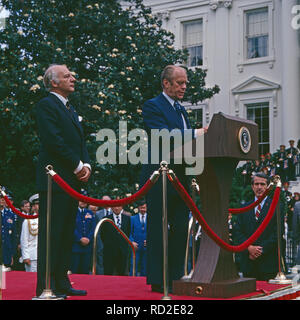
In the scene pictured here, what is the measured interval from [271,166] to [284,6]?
26.0 feet

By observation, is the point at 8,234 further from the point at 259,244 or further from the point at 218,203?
the point at 218,203

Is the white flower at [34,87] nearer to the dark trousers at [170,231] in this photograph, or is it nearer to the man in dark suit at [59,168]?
the man in dark suit at [59,168]

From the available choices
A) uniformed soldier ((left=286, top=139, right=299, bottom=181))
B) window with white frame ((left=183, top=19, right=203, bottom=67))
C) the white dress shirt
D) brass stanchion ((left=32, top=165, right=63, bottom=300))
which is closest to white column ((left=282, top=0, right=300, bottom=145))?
window with white frame ((left=183, top=19, right=203, bottom=67))

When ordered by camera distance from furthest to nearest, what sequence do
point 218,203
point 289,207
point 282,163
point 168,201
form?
1. point 282,163
2. point 289,207
3. point 168,201
4. point 218,203

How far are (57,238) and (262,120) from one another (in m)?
19.7

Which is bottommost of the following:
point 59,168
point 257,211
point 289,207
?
point 289,207

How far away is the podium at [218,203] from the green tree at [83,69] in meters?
9.48

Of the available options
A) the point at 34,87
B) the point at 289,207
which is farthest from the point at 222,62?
the point at 34,87

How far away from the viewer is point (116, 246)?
36.1 feet

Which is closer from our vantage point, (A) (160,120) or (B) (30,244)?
(A) (160,120)

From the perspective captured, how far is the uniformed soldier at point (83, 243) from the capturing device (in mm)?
10484

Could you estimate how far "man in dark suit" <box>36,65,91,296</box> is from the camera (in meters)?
4.94
